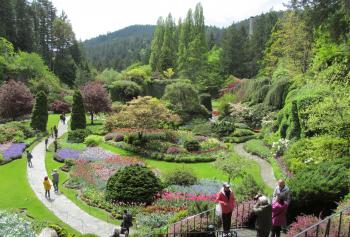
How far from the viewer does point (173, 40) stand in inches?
2931

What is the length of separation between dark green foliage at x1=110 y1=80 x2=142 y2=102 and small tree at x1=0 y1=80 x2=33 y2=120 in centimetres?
1329

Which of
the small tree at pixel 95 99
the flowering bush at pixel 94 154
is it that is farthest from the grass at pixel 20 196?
Result: the small tree at pixel 95 99

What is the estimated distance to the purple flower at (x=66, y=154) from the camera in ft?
94.5

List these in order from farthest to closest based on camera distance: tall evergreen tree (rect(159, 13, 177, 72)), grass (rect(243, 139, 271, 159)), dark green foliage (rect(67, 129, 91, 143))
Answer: tall evergreen tree (rect(159, 13, 177, 72)), dark green foliage (rect(67, 129, 91, 143)), grass (rect(243, 139, 271, 159))

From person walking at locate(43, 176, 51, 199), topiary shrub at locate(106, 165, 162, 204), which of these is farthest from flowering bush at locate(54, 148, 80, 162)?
topiary shrub at locate(106, 165, 162, 204)

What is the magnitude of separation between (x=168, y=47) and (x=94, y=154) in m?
46.7

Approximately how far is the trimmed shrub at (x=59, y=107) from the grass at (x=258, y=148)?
28.6 metres

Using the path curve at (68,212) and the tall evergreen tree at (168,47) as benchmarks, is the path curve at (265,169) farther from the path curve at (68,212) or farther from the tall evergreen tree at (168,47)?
the tall evergreen tree at (168,47)

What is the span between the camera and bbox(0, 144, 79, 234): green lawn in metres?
18.2

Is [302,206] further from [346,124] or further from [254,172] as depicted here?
[254,172]

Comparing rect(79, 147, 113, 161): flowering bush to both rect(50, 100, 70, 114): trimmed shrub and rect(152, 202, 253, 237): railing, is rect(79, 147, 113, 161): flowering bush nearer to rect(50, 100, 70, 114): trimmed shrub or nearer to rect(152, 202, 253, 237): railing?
rect(152, 202, 253, 237): railing

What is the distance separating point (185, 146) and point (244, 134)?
26.4ft

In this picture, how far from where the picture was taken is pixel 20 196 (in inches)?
818

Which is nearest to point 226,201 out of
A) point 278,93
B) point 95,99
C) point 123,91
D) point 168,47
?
point 278,93
